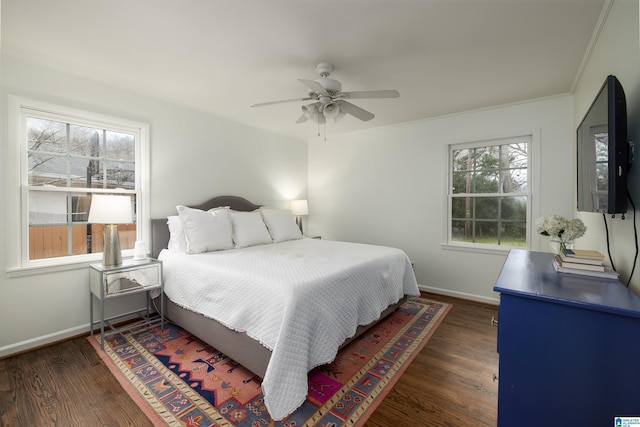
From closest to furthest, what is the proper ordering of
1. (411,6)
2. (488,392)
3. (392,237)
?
1. (411,6)
2. (488,392)
3. (392,237)

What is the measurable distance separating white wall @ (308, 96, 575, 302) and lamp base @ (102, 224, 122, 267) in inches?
122

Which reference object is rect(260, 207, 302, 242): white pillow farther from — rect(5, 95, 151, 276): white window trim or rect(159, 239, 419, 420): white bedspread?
rect(5, 95, 151, 276): white window trim

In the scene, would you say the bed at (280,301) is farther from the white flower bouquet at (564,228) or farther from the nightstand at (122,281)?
the white flower bouquet at (564,228)

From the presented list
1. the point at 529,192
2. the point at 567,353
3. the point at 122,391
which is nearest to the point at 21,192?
the point at 122,391

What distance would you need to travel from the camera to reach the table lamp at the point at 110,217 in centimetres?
239

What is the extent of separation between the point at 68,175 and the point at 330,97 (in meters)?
2.55

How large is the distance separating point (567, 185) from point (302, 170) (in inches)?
144

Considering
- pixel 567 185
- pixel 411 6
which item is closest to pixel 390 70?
pixel 411 6

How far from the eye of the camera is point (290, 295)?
1.70 meters

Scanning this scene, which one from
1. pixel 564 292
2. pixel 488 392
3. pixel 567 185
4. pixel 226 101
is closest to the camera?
pixel 564 292

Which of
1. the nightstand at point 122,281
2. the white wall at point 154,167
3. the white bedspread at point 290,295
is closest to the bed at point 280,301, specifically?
the white bedspread at point 290,295

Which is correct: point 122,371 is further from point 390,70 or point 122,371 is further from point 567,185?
point 567,185

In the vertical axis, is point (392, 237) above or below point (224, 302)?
above

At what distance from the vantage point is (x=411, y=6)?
1687 mm
